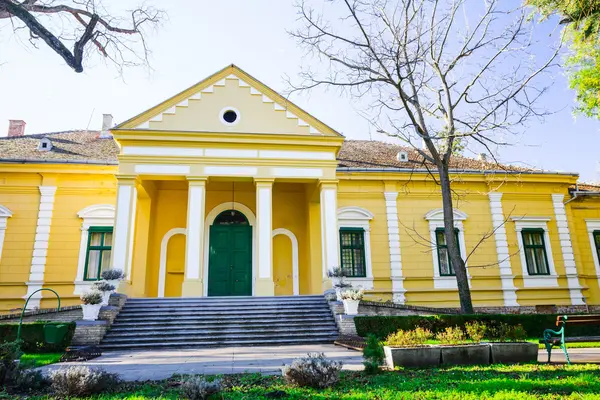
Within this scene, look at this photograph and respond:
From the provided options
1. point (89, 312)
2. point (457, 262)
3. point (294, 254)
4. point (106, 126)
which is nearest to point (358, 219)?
point (294, 254)

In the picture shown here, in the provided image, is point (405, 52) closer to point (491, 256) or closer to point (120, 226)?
point (491, 256)

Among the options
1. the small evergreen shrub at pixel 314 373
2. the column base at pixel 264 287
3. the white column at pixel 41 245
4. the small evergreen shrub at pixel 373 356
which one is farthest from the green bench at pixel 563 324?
the white column at pixel 41 245

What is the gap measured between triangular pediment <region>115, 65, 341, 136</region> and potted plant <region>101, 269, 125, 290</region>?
539 centimetres

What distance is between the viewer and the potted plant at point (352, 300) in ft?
40.3

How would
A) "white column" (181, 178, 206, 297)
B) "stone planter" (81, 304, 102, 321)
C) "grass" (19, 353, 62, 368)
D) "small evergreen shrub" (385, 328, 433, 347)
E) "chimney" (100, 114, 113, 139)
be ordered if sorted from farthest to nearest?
"chimney" (100, 114, 113, 139)
"white column" (181, 178, 206, 297)
"stone planter" (81, 304, 102, 321)
"grass" (19, 353, 62, 368)
"small evergreen shrub" (385, 328, 433, 347)

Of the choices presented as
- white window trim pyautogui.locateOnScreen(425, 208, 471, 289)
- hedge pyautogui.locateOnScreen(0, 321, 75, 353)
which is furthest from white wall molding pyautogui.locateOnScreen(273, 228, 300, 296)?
hedge pyautogui.locateOnScreen(0, 321, 75, 353)

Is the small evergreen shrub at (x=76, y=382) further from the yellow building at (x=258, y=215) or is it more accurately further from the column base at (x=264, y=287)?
the column base at (x=264, y=287)

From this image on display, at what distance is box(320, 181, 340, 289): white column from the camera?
14602 mm

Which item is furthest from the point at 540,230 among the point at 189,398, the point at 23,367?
the point at 23,367

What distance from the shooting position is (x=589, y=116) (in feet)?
48.3

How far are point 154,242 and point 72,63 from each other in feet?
37.6

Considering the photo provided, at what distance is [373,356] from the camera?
21.5 ft

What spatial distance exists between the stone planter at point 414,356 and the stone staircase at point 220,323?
4739 mm

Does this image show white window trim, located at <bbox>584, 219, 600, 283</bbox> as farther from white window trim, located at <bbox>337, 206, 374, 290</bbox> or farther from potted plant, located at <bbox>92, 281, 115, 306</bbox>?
potted plant, located at <bbox>92, 281, 115, 306</bbox>
